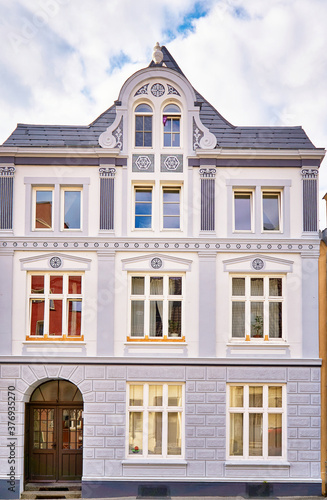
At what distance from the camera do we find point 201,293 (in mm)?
15836

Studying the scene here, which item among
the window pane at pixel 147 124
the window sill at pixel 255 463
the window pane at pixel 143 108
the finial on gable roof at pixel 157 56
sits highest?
the finial on gable roof at pixel 157 56

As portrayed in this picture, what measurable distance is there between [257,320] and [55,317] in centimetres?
660

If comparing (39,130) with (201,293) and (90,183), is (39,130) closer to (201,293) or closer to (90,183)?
(90,183)

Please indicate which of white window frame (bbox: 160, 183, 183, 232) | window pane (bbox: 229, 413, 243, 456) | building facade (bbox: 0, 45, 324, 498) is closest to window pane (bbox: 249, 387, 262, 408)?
building facade (bbox: 0, 45, 324, 498)

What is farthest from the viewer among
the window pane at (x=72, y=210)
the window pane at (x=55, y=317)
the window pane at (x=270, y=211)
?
the window pane at (x=270, y=211)

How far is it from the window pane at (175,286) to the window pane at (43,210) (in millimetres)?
4460

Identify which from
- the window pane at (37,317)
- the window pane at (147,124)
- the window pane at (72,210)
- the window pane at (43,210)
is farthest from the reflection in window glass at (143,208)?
the window pane at (37,317)

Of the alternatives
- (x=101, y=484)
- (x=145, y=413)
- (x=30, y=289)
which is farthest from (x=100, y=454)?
(x=30, y=289)

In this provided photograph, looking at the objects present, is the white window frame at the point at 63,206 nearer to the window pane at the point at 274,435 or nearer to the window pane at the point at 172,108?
the window pane at the point at 172,108

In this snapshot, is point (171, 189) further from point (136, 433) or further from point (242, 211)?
point (136, 433)

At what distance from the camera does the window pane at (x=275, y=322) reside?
16.1 metres

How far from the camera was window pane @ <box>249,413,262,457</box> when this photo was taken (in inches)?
615

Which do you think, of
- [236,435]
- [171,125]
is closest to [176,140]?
[171,125]

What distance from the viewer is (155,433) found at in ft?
51.6
